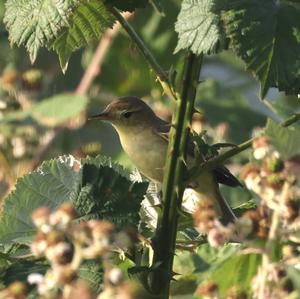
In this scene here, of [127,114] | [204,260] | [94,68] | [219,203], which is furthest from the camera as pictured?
[94,68]

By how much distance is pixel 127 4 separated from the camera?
2.22 metres

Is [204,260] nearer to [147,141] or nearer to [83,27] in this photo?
[83,27]

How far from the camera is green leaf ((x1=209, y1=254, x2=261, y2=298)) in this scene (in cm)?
191

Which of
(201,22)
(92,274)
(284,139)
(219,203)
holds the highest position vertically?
(201,22)

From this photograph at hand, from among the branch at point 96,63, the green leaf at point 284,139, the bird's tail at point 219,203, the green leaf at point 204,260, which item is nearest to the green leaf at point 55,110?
the branch at point 96,63

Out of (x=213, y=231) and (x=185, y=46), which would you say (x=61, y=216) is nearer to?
(x=213, y=231)

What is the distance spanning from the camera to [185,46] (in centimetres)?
206

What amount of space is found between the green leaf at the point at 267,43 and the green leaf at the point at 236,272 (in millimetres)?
312

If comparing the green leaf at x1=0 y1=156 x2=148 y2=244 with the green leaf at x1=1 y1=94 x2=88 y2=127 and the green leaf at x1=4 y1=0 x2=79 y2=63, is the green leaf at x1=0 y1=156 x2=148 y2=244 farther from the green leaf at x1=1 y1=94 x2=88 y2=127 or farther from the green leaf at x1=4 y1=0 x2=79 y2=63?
the green leaf at x1=1 y1=94 x2=88 y2=127

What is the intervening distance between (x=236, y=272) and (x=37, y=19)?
64cm

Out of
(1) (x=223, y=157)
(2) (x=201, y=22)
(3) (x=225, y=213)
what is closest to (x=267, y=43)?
(2) (x=201, y=22)

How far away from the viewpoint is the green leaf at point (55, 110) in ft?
17.1

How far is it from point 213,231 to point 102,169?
0.63m

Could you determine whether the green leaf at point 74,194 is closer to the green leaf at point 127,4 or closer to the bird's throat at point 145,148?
the green leaf at point 127,4
